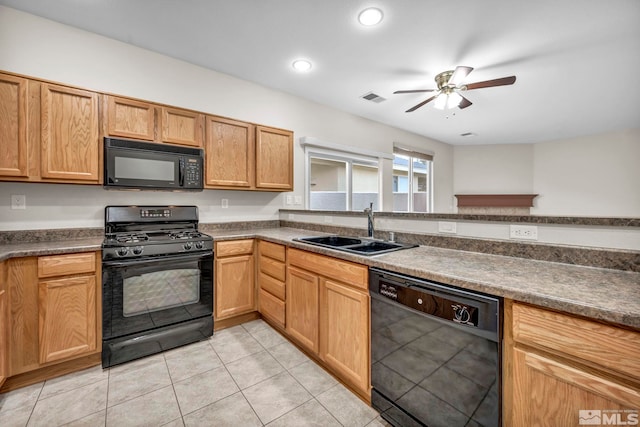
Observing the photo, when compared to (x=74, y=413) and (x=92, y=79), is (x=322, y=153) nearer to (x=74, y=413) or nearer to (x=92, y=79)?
(x=92, y=79)

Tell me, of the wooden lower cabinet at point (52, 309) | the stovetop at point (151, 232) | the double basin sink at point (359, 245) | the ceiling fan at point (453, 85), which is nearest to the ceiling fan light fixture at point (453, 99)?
the ceiling fan at point (453, 85)

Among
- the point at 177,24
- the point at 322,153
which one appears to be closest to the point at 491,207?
the point at 322,153

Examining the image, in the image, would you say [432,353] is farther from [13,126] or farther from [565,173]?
[565,173]

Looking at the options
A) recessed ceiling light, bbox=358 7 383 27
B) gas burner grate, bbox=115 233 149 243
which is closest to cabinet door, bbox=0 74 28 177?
gas burner grate, bbox=115 233 149 243

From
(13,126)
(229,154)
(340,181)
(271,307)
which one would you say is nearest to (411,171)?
(340,181)

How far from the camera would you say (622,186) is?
495 centimetres

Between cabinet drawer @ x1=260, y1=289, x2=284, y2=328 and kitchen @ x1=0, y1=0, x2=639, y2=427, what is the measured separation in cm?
92

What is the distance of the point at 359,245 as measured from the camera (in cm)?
212

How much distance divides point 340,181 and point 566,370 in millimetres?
3669

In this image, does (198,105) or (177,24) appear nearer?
(177,24)

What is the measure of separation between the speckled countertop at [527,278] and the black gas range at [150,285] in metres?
0.43

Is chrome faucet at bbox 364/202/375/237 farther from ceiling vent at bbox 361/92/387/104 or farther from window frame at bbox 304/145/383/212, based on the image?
ceiling vent at bbox 361/92/387/104

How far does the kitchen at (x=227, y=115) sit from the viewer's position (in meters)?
2.14

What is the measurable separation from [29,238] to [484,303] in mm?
3127
